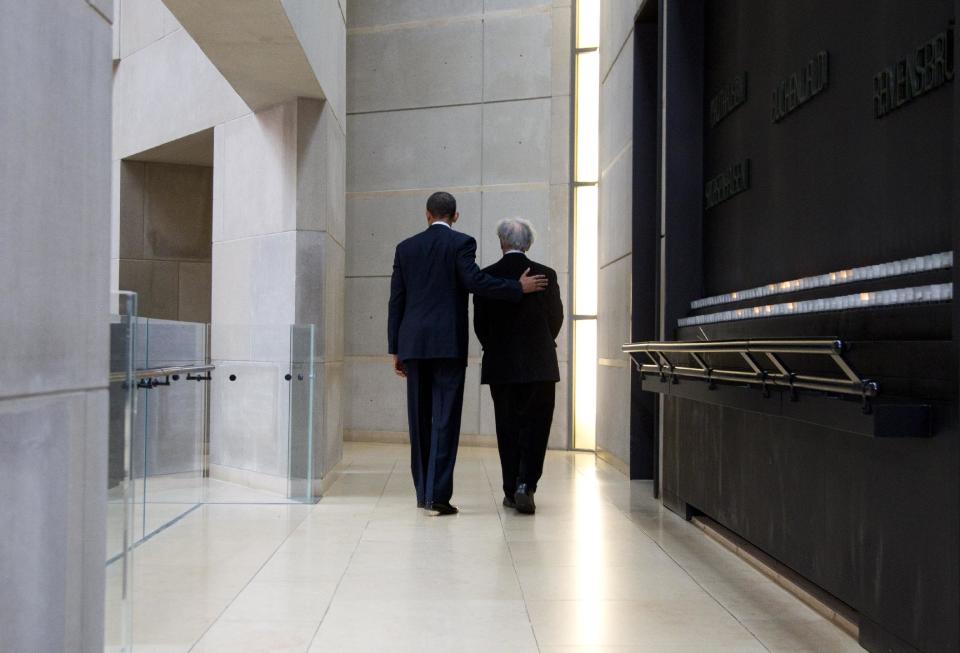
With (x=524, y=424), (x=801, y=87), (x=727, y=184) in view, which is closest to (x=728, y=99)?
(x=727, y=184)

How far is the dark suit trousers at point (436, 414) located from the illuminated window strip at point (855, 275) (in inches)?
62.4

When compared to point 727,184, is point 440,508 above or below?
below

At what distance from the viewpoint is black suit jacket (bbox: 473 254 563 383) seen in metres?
5.88

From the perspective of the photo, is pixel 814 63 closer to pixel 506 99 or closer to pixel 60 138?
pixel 60 138

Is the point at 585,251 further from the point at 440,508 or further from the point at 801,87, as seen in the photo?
the point at 801,87

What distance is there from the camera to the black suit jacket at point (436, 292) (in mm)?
5773

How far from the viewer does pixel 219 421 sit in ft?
20.1

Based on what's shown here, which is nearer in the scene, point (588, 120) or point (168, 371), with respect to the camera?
point (168, 371)

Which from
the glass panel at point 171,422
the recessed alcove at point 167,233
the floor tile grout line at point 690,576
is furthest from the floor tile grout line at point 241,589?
the recessed alcove at point 167,233

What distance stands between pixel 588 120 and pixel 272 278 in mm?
4320

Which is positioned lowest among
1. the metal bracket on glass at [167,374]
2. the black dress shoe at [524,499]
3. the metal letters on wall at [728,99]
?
the black dress shoe at [524,499]

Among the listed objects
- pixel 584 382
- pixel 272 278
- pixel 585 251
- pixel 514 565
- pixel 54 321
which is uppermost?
pixel 585 251

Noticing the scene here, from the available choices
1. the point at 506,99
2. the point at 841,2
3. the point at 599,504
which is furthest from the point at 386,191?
the point at 841,2

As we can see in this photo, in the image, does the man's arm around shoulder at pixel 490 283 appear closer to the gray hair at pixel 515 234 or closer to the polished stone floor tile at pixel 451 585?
the gray hair at pixel 515 234
